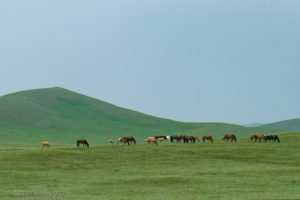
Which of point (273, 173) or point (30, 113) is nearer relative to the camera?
point (273, 173)

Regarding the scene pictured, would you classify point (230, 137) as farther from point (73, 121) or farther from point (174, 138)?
point (73, 121)

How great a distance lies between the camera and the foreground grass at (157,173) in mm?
31328

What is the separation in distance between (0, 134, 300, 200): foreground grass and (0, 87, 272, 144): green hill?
192 ft

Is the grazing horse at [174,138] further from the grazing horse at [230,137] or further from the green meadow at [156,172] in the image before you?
the green meadow at [156,172]

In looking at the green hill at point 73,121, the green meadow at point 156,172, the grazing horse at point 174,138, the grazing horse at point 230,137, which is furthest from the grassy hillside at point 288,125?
the grazing horse at point 174,138

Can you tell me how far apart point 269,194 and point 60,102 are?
12522cm

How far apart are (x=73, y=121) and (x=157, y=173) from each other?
322 feet

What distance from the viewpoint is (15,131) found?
117m

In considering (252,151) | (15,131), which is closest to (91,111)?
(15,131)

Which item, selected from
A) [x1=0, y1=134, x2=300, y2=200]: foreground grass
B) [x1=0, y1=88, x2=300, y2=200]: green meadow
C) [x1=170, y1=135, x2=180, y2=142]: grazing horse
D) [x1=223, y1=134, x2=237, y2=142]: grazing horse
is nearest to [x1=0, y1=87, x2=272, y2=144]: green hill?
[x1=170, y1=135, x2=180, y2=142]: grazing horse

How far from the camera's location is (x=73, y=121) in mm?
137000

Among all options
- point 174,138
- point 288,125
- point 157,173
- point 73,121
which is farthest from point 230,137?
point 288,125

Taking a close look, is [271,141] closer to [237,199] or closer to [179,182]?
[179,182]

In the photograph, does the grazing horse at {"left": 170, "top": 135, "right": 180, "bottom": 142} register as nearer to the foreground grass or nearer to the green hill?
the foreground grass
